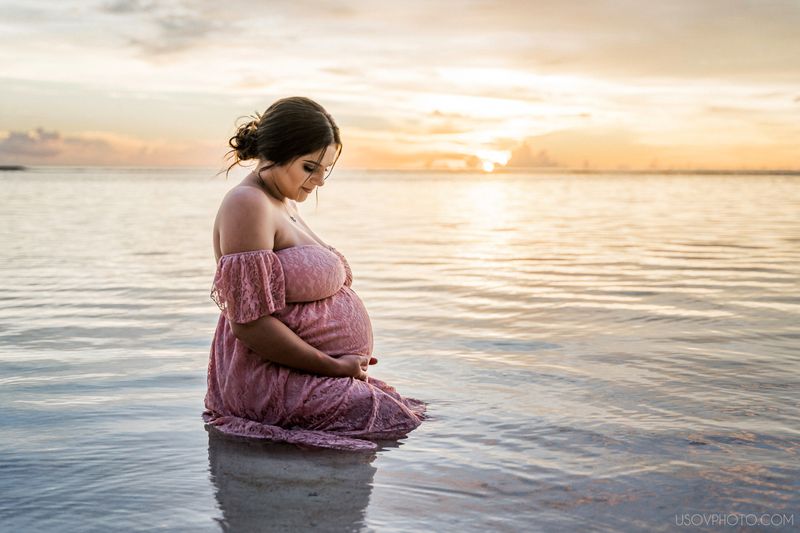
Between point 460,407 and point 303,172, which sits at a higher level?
point 303,172

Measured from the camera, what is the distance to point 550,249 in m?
15.3

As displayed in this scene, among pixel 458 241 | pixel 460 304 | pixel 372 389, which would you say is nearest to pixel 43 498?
pixel 372 389

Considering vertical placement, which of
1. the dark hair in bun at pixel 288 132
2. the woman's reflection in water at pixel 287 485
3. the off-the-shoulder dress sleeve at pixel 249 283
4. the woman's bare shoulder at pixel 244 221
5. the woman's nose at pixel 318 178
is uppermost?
the dark hair in bun at pixel 288 132

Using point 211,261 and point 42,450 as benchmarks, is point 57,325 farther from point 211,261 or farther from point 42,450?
point 211,261

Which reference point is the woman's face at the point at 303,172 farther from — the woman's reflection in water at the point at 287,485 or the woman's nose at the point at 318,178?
the woman's reflection in water at the point at 287,485

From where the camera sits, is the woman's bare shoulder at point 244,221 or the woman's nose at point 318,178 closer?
the woman's bare shoulder at point 244,221

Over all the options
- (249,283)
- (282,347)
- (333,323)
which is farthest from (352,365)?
(249,283)

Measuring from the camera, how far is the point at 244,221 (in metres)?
4.05

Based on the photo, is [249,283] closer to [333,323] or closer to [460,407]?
[333,323]

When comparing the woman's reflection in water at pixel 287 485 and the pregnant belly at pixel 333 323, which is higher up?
the pregnant belly at pixel 333 323

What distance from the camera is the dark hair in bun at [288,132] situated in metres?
4.13

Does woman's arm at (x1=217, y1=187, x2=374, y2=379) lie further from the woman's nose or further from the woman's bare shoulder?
the woman's nose

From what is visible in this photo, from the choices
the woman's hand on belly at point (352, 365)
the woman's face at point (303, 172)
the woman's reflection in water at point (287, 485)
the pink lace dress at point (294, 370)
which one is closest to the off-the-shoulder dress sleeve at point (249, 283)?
the pink lace dress at point (294, 370)

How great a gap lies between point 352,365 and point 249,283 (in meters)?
0.73
